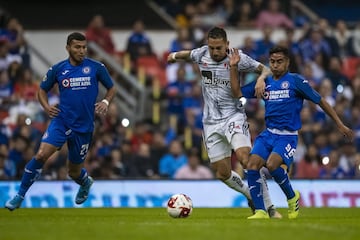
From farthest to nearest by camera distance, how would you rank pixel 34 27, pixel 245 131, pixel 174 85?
pixel 34 27 → pixel 174 85 → pixel 245 131

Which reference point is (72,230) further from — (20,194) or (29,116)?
(29,116)

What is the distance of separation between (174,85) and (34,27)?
14.8 ft

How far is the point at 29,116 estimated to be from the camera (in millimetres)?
22859

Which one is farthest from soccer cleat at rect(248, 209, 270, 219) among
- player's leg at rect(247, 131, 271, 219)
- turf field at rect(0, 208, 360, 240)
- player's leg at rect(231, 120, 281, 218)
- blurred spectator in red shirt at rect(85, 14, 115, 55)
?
blurred spectator in red shirt at rect(85, 14, 115, 55)

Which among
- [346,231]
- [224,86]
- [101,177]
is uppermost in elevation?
[224,86]

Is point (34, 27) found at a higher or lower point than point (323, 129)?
higher

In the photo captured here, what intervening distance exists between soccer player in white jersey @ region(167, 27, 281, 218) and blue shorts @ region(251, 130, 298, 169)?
22 cm

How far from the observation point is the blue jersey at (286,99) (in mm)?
14594

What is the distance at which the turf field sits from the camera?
11266 millimetres

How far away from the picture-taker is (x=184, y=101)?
24.3m

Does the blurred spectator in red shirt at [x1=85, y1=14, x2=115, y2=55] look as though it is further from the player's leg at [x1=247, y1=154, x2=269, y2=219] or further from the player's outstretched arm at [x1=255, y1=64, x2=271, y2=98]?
the player's leg at [x1=247, y1=154, x2=269, y2=219]

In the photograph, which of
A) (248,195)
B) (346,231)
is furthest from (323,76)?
(346,231)

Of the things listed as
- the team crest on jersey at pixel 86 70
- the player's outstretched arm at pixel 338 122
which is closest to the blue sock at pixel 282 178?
the player's outstretched arm at pixel 338 122

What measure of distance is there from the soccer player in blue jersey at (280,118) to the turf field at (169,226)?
2.09 feet
